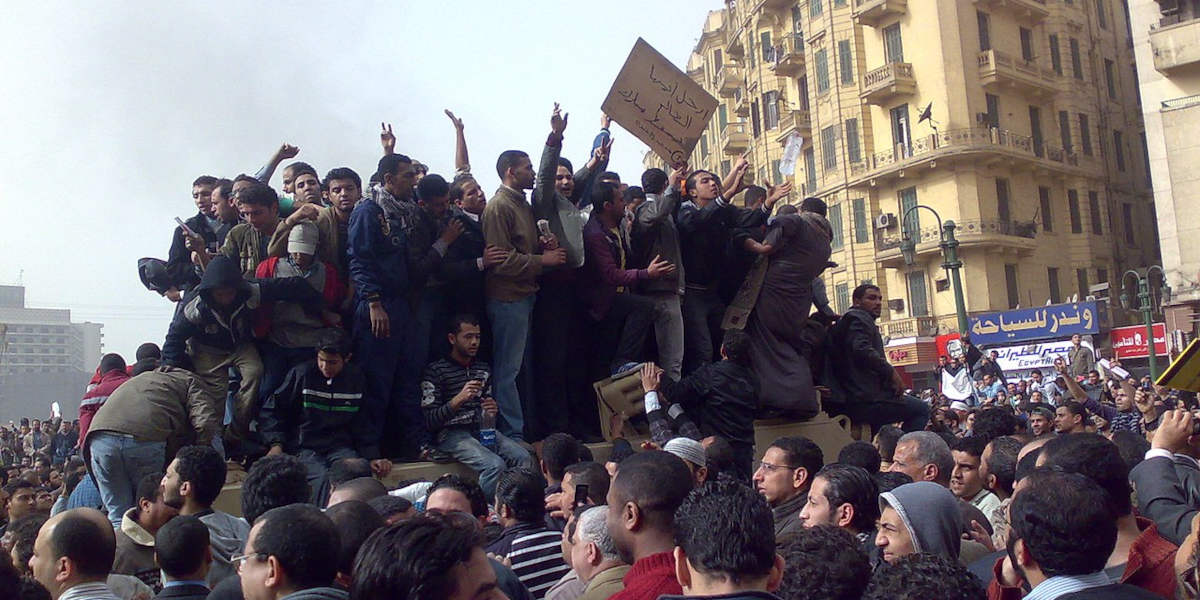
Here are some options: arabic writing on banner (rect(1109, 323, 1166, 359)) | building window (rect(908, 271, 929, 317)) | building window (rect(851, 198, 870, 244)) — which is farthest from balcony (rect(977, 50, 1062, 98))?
arabic writing on banner (rect(1109, 323, 1166, 359))

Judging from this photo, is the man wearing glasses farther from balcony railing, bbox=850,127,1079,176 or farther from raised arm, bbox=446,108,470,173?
balcony railing, bbox=850,127,1079,176

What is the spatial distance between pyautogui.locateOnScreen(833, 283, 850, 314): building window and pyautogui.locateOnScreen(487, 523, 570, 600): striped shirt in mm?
44665

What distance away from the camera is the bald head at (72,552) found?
12.1 ft

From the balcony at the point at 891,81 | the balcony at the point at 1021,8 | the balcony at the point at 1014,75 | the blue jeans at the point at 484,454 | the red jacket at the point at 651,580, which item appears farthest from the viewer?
the balcony at the point at 1021,8

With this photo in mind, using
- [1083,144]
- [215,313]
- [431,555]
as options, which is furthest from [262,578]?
[1083,144]

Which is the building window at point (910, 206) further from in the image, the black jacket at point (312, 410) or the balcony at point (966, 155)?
the black jacket at point (312, 410)

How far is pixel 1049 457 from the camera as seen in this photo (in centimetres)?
406

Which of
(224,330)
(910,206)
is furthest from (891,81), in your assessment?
(224,330)

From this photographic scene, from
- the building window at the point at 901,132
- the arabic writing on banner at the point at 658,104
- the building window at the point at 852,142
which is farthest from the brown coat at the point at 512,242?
the building window at the point at 852,142

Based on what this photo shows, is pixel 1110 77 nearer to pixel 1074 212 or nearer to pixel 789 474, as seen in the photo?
pixel 1074 212

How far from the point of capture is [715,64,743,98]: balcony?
58344 millimetres

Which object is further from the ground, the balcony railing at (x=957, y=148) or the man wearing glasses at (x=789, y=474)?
the balcony railing at (x=957, y=148)

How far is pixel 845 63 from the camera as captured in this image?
46594 mm

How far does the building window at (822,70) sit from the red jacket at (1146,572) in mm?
46233
